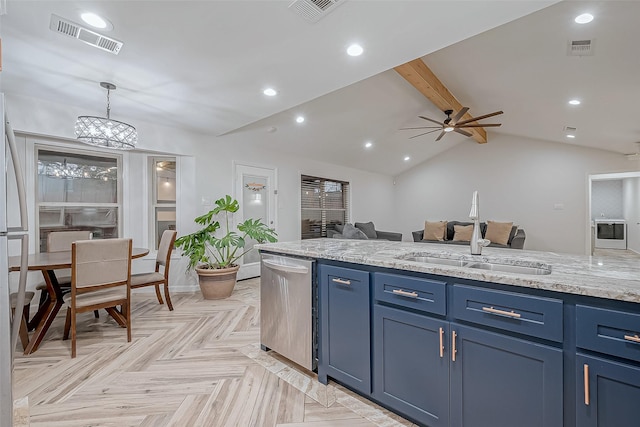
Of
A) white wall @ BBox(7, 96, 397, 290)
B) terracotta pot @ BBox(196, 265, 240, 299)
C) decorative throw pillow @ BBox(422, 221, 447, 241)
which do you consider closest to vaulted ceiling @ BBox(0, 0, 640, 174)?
white wall @ BBox(7, 96, 397, 290)

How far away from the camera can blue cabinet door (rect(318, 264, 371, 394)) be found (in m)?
1.75

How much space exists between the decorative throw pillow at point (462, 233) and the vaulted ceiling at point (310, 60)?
2674 mm

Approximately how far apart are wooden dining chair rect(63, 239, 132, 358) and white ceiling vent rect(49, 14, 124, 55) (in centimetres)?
150

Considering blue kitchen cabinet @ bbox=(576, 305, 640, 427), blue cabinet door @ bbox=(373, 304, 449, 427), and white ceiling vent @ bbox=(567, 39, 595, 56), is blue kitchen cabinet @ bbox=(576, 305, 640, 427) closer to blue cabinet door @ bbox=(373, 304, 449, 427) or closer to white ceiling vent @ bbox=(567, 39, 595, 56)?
blue cabinet door @ bbox=(373, 304, 449, 427)

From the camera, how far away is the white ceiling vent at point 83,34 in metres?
1.83

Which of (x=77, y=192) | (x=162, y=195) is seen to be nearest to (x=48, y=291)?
(x=77, y=192)

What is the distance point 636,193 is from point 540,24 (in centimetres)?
795

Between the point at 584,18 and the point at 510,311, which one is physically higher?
the point at 584,18

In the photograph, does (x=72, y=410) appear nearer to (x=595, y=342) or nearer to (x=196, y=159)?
(x=595, y=342)

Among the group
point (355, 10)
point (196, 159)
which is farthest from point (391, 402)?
point (196, 159)

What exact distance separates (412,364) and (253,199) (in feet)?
13.3

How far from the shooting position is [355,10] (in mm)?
1745

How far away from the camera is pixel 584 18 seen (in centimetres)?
218

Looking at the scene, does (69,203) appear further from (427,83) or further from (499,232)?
(499,232)
